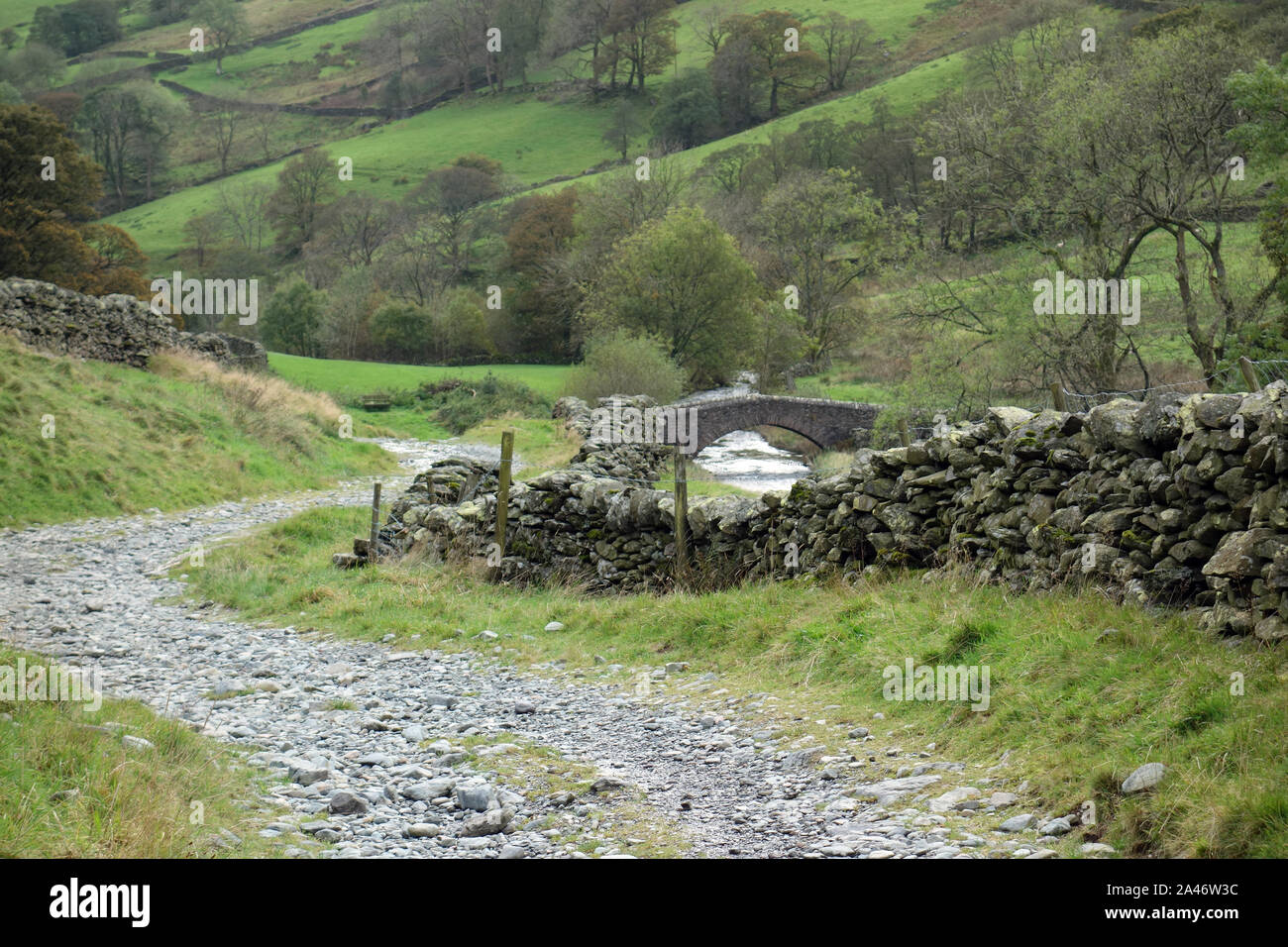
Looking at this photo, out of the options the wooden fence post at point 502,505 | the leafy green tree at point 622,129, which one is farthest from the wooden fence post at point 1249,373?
the leafy green tree at point 622,129

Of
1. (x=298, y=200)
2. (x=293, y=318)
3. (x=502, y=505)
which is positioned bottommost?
(x=502, y=505)

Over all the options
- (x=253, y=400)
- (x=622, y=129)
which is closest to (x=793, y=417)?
(x=253, y=400)

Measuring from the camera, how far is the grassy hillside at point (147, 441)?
1929cm

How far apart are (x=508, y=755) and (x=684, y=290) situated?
47516 millimetres

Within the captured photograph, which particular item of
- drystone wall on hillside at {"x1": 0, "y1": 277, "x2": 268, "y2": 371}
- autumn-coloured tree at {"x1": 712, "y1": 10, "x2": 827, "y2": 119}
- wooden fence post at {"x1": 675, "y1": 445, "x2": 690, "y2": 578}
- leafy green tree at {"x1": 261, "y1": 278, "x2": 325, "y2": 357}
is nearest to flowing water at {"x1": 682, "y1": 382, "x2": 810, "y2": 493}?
drystone wall on hillside at {"x1": 0, "y1": 277, "x2": 268, "y2": 371}

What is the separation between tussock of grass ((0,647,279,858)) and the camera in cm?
429

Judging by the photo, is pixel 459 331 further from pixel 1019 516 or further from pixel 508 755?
pixel 508 755

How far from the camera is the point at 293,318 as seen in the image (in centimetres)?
6581

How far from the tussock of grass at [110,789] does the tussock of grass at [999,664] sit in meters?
4.03

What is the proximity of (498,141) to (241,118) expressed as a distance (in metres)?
38.3

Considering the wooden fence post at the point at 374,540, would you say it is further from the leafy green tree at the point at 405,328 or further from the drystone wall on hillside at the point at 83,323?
the leafy green tree at the point at 405,328

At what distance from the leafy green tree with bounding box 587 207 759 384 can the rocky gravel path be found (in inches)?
1655

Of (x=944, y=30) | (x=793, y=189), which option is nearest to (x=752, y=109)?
(x=944, y=30)
